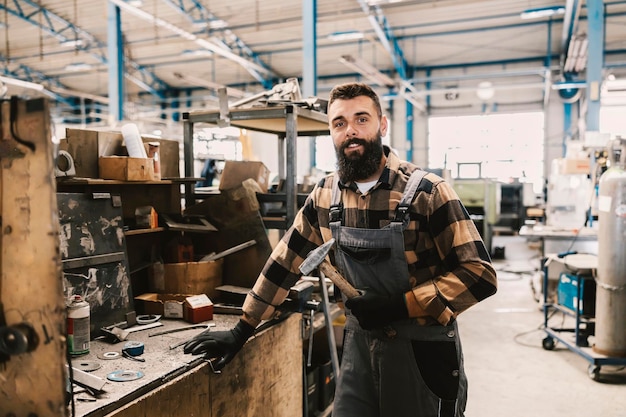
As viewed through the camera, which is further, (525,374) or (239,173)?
(525,374)

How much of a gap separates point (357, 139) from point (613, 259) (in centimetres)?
285

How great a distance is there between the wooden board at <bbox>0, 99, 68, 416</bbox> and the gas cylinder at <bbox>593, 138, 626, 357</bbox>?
3.85 m

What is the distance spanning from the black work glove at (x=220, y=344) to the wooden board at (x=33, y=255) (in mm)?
902

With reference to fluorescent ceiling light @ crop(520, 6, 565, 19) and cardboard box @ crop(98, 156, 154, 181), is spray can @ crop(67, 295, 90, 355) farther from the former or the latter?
fluorescent ceiling light @ crop(520, 6, 565, 19)

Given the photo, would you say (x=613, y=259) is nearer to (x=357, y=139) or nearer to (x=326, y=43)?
(x=357, y=139)

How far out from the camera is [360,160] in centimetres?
182

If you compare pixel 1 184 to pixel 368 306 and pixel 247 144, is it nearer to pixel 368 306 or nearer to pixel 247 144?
pixel 368 306

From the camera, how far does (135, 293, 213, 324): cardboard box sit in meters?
2.24

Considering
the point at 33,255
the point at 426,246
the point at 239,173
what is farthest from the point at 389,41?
the point at 33,255

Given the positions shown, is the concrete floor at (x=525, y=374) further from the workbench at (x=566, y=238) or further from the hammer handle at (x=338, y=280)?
the hammer handle at (x=338, y=280)

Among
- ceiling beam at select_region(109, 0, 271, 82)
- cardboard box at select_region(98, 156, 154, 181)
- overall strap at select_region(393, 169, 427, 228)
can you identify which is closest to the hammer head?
overall strap at select_region(393, 169, 427, 228)

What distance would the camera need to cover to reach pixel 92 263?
6.68 feet

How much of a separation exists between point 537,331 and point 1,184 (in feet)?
17.0

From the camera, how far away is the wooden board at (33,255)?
0.89 meters
